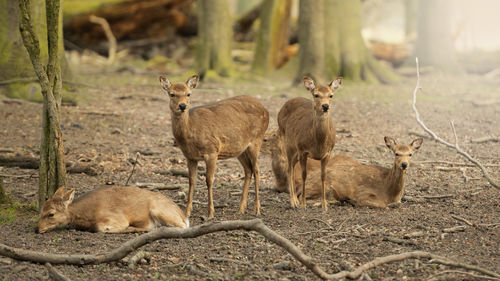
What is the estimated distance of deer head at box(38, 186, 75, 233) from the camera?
6.32m

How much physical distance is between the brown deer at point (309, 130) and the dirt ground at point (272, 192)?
51 cm

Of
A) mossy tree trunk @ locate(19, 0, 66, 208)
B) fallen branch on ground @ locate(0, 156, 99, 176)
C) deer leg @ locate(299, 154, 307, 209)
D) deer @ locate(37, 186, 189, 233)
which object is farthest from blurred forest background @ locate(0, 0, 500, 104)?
deer @ locate(37, 186, 189, 233)

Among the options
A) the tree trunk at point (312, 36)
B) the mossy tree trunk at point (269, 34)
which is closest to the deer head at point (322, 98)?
the tree trunk at point (312, 36)

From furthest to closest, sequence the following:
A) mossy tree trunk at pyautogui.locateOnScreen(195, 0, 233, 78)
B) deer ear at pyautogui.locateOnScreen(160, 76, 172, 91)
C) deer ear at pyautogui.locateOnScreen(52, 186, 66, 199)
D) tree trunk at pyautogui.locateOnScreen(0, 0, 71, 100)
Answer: mossy tree trunk at pyautogui.locateOnScreen(195, 0, 233, 78), tree trunk at pyautogui.locateOnScreen(0, 0, 71, 100), deer ear at pyautogui.locateOnScreen(160, 76, 172, 91), deer ear at pyautogui.locateOnScreen(52, 186, 66, 199)

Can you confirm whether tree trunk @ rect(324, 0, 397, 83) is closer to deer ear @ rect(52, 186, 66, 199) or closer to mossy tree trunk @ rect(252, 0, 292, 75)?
mossy tree trunk @ rect(252, 0, 292, 75)

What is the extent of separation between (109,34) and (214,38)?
542cm

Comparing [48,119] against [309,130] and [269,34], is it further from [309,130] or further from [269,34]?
[269,34]

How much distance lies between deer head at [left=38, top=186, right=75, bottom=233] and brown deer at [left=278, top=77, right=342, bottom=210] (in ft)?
9.11

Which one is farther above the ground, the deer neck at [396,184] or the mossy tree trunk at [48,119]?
the mossy tree trunk at [48,119]

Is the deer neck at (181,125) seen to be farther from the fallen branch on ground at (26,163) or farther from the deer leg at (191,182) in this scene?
the fallen branch on ground at (26,163)

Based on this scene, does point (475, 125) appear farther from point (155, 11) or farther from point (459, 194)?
point (155, 11)

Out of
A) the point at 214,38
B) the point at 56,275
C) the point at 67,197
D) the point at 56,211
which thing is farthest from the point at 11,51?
the point at 56,275

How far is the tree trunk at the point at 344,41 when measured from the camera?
16953 millimetres

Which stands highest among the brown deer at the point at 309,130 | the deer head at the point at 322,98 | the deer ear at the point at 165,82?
the deer ear at the point at 165,82
